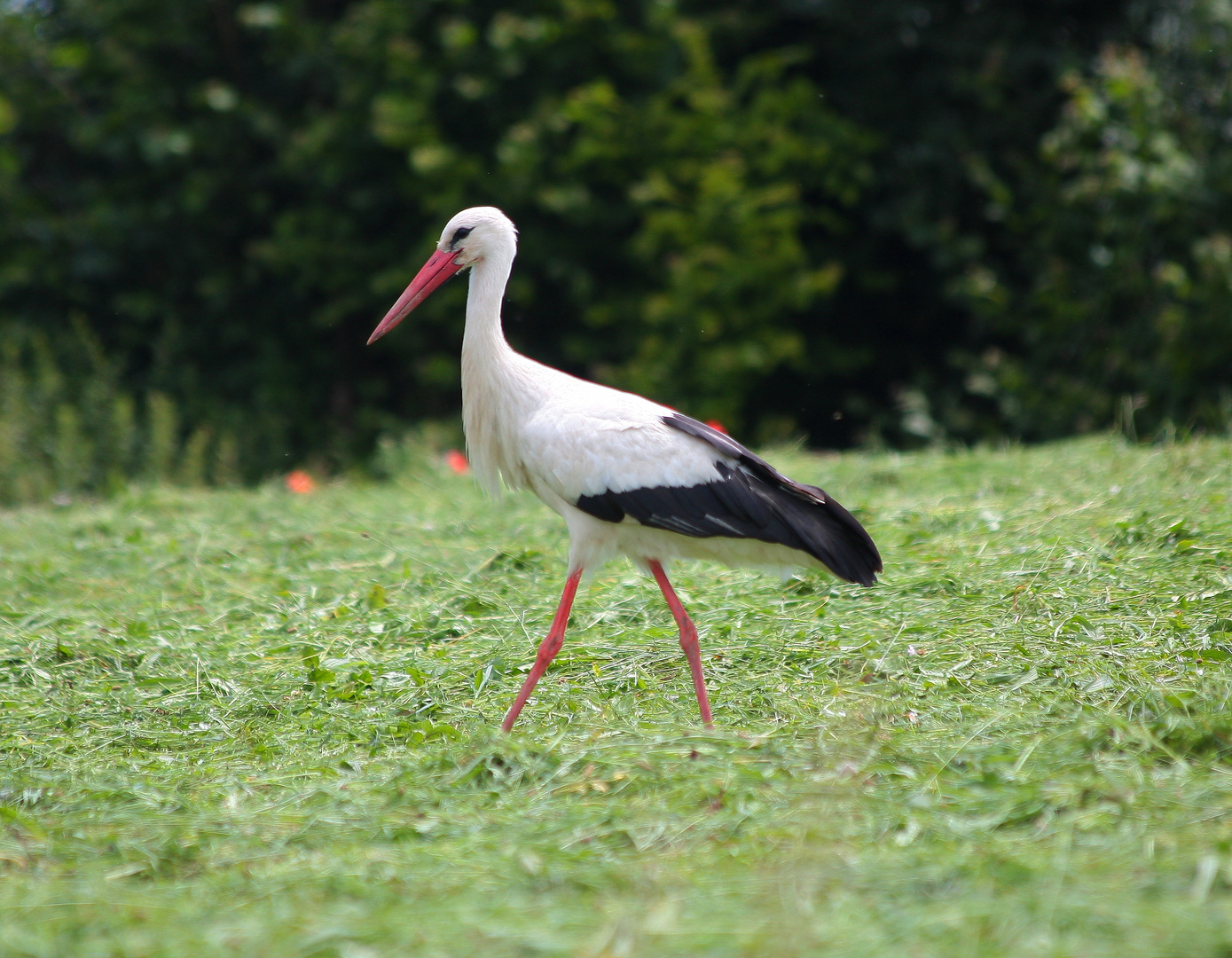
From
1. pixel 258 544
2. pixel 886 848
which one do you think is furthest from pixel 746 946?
pixel 258 544

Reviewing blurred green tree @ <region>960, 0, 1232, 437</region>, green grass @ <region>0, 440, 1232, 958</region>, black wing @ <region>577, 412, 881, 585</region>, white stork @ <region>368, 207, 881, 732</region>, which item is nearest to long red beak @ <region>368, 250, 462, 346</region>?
white stork @ <region>368, 207, 881, 732</region>

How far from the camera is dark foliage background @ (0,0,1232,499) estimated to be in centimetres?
759

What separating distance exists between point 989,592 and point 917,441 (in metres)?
4.91

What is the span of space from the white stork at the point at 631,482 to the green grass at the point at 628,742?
0.33 metres

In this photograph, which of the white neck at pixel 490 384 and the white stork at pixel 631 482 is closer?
the white stork at pixel 631 482

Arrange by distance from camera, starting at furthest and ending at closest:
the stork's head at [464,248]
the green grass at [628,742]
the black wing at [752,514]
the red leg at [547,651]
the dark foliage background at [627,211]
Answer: the dark foliage background at [627,211] < the stork's head at [464,248] < the black wing at [752,514] < the red leg at [547,651] < the green grass at [628,742]

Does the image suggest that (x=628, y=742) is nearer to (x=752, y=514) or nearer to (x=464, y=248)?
(x=752, y=514)

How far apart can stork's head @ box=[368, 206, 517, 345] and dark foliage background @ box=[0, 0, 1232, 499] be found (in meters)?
4.51

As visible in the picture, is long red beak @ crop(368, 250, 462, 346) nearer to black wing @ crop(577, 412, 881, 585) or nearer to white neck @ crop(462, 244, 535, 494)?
white neck @ crop(462, 244, 535, 494)

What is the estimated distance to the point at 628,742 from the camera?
2834 millimetres

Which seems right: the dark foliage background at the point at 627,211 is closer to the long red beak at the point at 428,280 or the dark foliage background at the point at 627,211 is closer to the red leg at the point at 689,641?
the red leg at the point at 689,641

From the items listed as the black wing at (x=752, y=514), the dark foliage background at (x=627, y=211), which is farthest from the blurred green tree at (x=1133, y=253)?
the black wing at (x=752, y=514)

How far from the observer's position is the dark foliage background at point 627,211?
299 inches

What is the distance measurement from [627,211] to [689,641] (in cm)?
599
